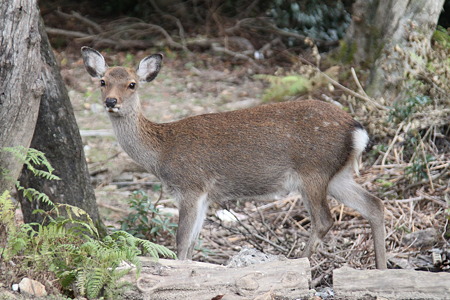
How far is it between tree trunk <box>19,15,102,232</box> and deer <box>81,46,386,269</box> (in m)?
0.45

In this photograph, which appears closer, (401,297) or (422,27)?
(401,297)

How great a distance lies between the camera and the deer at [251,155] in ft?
22.7

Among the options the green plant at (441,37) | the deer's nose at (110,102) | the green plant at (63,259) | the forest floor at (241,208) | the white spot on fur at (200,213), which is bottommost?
the forest floor at (241,208)

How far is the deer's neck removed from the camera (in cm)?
733

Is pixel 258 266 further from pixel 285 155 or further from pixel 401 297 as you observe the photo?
pixel 285 155

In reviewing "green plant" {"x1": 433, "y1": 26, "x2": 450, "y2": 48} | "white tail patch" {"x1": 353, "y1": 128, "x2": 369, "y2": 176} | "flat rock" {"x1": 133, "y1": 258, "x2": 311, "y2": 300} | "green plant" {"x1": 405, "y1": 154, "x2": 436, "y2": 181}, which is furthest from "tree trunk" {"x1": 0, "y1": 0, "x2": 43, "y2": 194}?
"green plant" {"x1": 433, "y1": 26, "x2": 450, "y2": 48}

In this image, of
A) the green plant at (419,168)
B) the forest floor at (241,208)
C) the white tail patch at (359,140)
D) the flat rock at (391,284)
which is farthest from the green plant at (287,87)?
the flat rock at (391,284)

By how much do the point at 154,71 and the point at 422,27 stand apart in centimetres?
439

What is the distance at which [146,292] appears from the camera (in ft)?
16.6

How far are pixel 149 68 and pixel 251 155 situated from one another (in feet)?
4.73

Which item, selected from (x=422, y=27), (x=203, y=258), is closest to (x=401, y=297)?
(x=203, y=258)

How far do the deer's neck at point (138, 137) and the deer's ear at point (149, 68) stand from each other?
1.38 feet

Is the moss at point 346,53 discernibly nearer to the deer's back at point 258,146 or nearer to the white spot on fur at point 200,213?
the deer's back at point 258,146

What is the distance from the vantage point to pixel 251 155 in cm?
713
